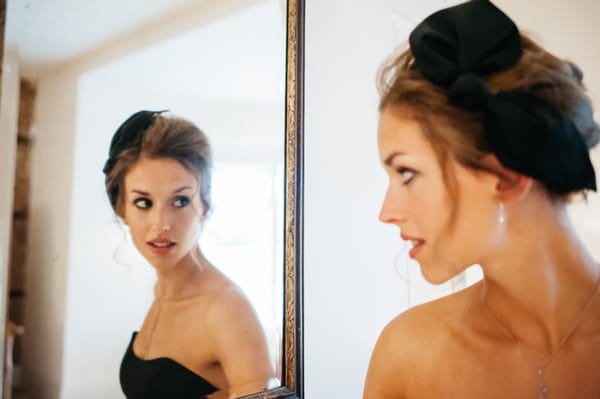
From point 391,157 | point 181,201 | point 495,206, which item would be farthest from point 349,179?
point 181,201

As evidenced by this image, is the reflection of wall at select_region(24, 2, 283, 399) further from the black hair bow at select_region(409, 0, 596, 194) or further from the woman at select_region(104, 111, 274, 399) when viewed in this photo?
the black hair bow at select_region(409, 0, 596, 194)

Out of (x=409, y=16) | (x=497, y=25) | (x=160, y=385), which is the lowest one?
(x=160, y=385)

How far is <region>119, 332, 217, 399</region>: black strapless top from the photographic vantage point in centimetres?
62

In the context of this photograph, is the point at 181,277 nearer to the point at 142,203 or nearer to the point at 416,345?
the point at 142,203

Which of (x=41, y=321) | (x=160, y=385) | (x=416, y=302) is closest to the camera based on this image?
(x=41, y=321)

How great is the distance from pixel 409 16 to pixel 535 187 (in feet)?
1.64

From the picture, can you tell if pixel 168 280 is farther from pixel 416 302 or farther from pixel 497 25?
pixel 497 25

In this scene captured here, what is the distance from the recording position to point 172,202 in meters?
0.68

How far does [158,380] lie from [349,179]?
1.89 feet

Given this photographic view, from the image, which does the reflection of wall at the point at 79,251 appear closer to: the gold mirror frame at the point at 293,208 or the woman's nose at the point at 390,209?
the gold mirror frame at the point at 293,208

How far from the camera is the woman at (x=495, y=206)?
2.48 feet

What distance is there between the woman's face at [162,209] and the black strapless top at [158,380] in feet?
0.47

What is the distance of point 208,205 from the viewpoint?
72cm

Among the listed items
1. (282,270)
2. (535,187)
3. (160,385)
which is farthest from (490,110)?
(160,385)
